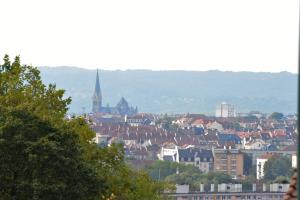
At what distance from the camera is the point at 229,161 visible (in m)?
155

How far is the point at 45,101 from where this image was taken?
83.4 ft

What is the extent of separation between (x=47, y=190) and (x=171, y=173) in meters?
110

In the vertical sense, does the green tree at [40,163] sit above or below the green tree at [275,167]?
above

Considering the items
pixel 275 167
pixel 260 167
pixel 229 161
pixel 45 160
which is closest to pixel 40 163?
pixel 45 160

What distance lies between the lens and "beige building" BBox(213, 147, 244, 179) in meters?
150

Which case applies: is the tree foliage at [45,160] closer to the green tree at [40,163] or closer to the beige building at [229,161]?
the green tree at [40,163]

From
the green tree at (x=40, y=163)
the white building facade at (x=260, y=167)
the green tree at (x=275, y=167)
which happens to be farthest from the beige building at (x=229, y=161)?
the green tree at (x=40, y=163)

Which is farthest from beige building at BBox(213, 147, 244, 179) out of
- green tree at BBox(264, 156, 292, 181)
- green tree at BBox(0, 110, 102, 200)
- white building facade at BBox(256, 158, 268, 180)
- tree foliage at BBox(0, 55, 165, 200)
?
green tree at BBox(0, 110, 102, 200)

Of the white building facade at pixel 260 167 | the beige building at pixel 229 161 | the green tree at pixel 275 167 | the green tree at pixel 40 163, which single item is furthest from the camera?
the beige building at pixel 229 161

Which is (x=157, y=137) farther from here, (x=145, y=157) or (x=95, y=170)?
(x=95, y=170)

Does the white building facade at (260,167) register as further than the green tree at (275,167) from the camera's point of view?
Yes

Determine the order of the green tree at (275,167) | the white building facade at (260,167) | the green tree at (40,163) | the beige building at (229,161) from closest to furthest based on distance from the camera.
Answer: the green tree at (40,163)
the green tree at (275,167)
the white building facade at (260,167)
the beige building at (229,161)

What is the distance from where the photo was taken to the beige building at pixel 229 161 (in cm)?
14956

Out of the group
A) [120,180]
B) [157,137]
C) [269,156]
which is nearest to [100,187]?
[120,180]
